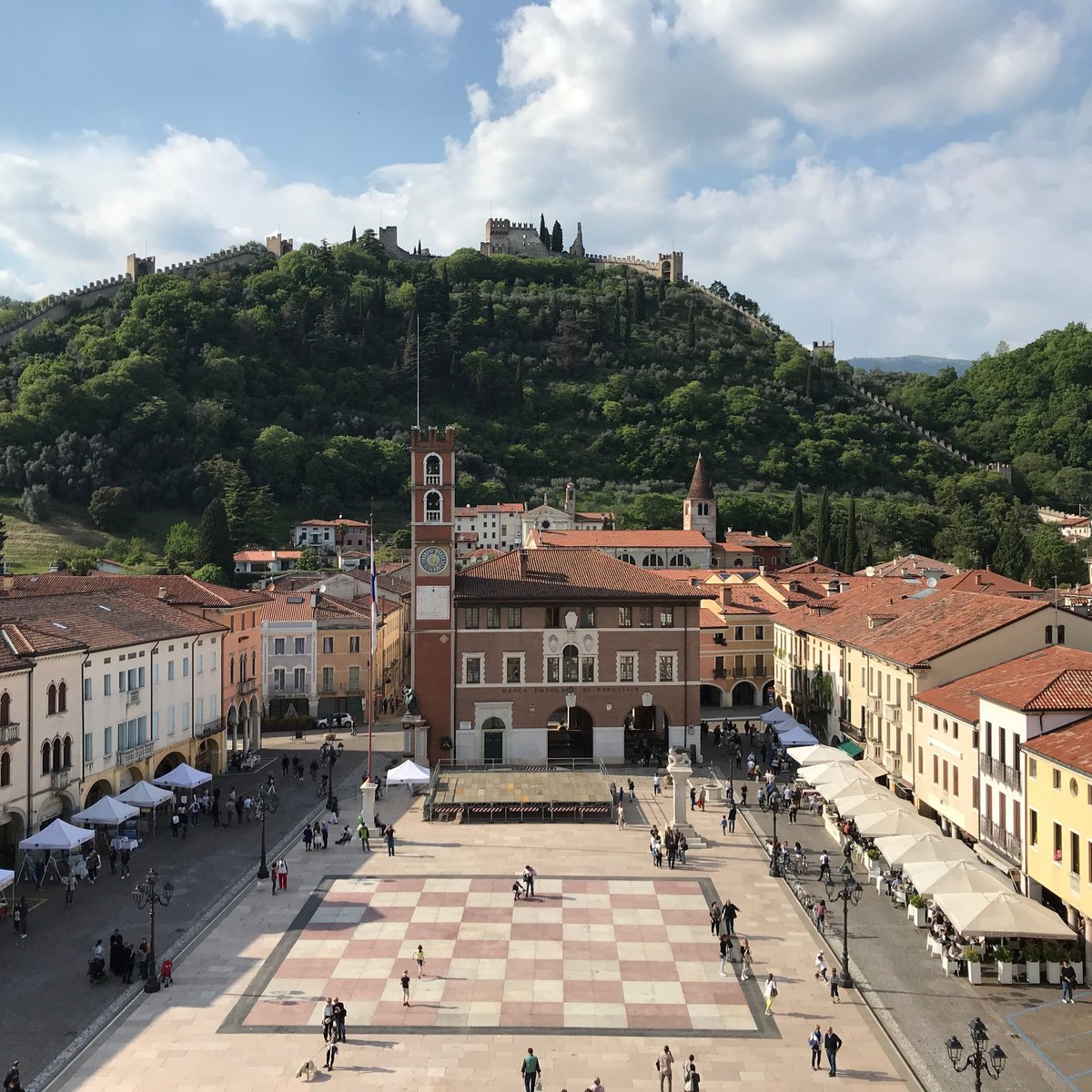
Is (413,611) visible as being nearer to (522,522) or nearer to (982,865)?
(982,865)

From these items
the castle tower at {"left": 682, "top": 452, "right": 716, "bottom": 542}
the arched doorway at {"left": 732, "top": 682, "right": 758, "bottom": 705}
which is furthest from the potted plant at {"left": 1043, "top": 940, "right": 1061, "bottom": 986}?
the castle tower at {"left": 682, "top": 452, "right": 716, "bottom": 542}

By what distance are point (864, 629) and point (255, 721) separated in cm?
3390

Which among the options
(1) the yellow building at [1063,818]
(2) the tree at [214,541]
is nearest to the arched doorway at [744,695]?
(1) the yellow building at [1063,818]

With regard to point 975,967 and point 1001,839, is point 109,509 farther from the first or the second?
point 975,967

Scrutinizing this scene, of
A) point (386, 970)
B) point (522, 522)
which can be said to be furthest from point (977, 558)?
point (386, 970)

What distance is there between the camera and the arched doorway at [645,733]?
176 feet

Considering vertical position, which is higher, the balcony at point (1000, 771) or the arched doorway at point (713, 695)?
the balcony at point (1000, 771)

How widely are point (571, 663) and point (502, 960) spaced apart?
26102 mm

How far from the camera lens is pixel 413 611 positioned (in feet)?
170

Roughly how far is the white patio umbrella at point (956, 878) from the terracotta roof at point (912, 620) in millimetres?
13116

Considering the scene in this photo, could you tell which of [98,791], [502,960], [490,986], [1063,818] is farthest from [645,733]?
[490,986]

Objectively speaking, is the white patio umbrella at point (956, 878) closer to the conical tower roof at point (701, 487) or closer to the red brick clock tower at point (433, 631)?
the red brick clock tower at point (433, 631)

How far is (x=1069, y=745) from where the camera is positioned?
27.8 m

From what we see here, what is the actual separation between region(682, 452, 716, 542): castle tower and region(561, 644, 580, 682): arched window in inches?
A: 3491
